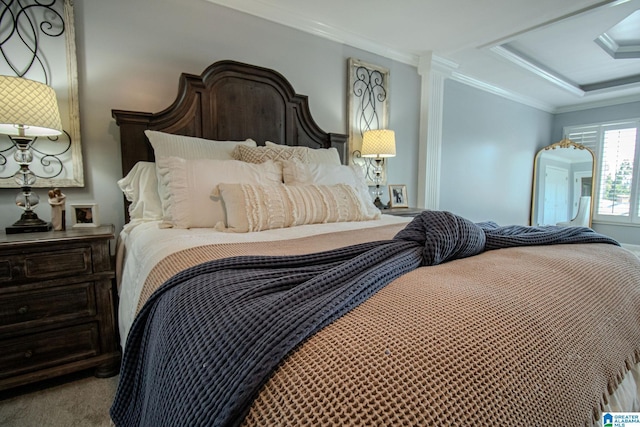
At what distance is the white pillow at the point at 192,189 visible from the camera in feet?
4.94

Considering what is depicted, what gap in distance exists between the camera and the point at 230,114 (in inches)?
84.4

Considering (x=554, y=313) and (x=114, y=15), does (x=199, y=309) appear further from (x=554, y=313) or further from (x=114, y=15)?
(x=114, y=15)

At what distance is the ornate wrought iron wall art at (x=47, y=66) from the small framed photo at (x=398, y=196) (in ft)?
8.04

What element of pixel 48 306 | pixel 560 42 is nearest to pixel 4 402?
pixel 48 306

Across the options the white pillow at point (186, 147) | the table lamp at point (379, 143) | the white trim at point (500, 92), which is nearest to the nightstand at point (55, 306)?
the white pillow at point (186, 147)

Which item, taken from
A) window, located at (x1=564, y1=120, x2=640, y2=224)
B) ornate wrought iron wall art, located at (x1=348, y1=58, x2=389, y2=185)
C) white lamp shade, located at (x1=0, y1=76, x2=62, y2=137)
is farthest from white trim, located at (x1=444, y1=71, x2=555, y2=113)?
white lamp shade, located at (x1=0, y1=76, x2=62, y2=137)

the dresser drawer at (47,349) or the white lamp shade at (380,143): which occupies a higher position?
the white lamp shade at (380,143)

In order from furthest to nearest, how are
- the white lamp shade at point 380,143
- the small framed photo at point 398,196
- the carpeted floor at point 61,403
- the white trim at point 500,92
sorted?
the white trim at point 500,92 → the small framed photo at point 398,196 → the white lamp shade at point 380,143 → the carpeted floor at point 61,403

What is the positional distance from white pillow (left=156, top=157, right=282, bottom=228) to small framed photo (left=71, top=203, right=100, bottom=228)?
0.40 metres

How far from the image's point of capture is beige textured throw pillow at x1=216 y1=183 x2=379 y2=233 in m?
1.46

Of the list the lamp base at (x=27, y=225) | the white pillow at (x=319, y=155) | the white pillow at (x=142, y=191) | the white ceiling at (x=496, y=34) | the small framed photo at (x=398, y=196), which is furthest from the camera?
the small framed photo at (x=398, y=196)

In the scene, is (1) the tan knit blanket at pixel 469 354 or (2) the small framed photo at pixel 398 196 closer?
(1) the tan knit blanket at pixel 469 354

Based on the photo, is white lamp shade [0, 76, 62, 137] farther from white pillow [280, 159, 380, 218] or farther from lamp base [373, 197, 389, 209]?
lamp base [373, 197, 389, 209]

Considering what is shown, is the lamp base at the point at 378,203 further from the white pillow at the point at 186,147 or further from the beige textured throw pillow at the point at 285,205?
the white pillow at the point at 186,147
